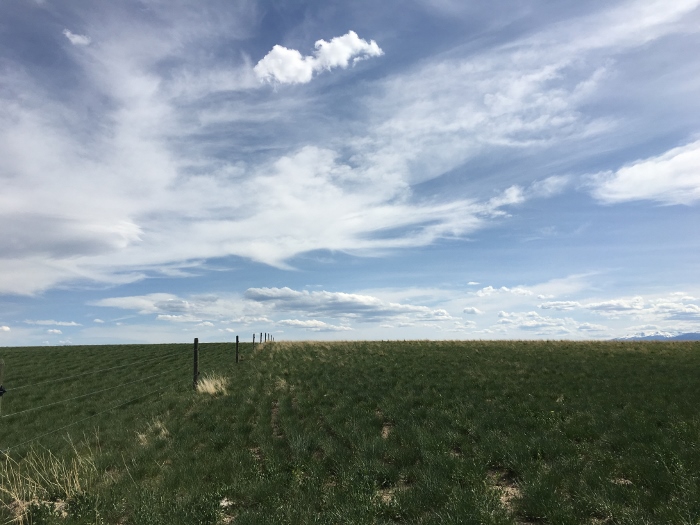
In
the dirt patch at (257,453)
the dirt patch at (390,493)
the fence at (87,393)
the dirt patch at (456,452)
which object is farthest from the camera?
the fence at (87,393)

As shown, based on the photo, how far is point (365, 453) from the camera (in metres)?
8.98

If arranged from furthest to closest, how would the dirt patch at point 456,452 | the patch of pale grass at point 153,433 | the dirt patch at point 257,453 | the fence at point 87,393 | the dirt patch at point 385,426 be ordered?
1. the fence at point 87,393
2. the patch of pale grass at point 153,433
3. the dirt patch at point 385,426
4. the dirt patch at point 257,453
5. the dirt patch at point 456,452

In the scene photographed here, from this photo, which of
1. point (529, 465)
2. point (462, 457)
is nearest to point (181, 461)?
point (462, 457)

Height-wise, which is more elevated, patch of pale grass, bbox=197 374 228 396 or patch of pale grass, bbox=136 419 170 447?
patch of pale grass, bbox=197 374 228 396

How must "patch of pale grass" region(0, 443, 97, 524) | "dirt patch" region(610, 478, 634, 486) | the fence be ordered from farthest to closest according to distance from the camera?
the fence → "dirt patch" region(610, 478, 634, 486) → "patch of pale grass" region(0, 443, 97, 524)

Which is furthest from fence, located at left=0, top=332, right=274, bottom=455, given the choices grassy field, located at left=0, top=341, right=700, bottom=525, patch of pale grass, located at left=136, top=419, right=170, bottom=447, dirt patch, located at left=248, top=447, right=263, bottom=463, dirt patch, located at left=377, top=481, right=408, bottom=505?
dirt patch, located at left=377, top=481, right=408, bottom=505

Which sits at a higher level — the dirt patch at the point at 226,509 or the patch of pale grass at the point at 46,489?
the patch of pale grass at the point at 46,489

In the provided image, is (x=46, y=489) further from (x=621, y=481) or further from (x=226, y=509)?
(x=621, y=481)

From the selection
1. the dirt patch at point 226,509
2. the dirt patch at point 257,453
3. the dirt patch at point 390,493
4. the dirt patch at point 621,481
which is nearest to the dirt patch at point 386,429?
the dirt patch at point 390,493

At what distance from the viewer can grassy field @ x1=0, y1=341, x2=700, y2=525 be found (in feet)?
21.6

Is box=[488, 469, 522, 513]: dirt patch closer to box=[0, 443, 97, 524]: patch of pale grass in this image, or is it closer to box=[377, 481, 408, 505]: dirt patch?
box=[377, 481, 408, 505]: dirt patch

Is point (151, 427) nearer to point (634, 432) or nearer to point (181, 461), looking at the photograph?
point (181, 461)

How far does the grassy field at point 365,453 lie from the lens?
6.58 meters

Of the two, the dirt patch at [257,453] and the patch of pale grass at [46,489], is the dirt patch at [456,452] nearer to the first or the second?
the dirt patch at [257,453]
